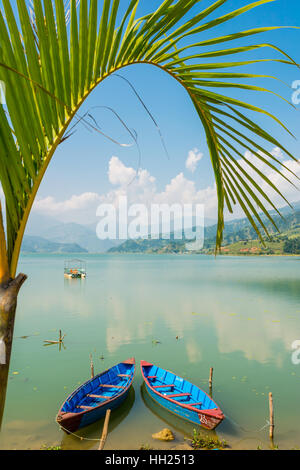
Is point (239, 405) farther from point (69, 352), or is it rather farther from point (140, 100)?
point (140, 100)

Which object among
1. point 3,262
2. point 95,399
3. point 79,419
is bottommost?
point 95,399

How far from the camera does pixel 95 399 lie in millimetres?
10695

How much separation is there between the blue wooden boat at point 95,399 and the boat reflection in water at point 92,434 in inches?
9.0

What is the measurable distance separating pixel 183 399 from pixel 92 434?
11.2ft

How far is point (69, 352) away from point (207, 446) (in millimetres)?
11902

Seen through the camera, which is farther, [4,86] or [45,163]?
[45,163]

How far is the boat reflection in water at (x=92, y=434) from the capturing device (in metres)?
8.98

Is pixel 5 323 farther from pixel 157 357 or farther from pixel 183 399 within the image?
pixel 157 357

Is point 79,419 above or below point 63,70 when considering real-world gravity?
below

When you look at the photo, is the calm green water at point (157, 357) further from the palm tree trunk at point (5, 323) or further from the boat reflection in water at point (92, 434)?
the palm tree trunk at point (5, 323)

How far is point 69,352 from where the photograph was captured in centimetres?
1834

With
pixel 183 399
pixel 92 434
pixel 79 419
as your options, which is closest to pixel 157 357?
pixel 183 399

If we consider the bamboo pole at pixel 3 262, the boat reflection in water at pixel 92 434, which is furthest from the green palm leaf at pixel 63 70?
the boat reflection in water at pixel 92 434

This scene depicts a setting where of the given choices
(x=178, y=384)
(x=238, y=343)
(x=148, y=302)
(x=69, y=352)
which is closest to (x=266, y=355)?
(x=238, y=343)
